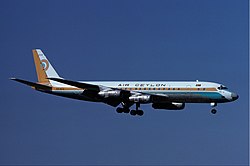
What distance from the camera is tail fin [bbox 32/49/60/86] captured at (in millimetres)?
89125

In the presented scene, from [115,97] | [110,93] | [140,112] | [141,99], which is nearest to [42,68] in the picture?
[110,93]

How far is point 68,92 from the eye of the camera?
3374 inches

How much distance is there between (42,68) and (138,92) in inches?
667

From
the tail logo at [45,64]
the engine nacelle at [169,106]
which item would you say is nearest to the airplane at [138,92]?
the engine nacelle at [169,106]

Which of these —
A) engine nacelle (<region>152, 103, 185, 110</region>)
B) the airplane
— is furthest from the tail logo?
engine nacelle (<region>152, 103, 185, 110</region>)

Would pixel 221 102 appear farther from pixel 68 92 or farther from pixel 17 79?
pixel 17 79

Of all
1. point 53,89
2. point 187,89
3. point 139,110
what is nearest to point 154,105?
point 139,110

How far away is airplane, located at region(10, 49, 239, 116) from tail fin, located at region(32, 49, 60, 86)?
0.22 meters

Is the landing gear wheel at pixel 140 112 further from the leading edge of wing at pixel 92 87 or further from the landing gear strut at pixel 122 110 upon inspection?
the leading edge of wing at pixel 92 87

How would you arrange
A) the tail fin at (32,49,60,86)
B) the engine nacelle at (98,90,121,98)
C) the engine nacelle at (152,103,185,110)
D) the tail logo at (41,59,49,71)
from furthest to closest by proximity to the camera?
the tail logo at (41,59,49,71) < the tail fin at (32,49,60,86) < the engine nacelle at (152,103,185,110) < the engine nacelle at (98,90,121,98)

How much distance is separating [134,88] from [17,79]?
1566 cm

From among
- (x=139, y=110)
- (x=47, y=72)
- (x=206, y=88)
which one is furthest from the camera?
(x=47, y=72)

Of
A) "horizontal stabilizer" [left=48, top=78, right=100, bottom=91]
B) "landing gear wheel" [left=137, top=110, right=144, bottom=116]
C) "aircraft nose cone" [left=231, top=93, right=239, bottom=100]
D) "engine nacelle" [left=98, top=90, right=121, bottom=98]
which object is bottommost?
"landing gear wheel" [left=137, top=110, right=144, bottom=116]

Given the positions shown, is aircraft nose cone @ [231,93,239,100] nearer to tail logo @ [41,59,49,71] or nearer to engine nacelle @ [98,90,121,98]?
engine nacelle @ [98,90,121,98]
